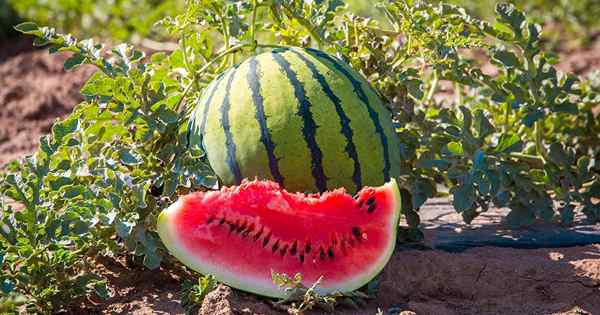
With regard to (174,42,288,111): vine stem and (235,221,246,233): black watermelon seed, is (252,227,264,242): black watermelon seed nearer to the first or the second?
(235,221,246,233): black watermelon seed

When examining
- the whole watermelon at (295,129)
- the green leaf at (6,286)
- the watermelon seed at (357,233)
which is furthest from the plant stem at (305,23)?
the green leaf at (6,286)

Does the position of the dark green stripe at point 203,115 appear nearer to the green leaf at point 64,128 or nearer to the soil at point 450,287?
the green leaf at point 64,128

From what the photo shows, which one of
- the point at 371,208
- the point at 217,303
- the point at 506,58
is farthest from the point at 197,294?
the point at 506,58

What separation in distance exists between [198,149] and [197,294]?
0.51m

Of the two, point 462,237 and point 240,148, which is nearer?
point 240,148

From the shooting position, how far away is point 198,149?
2938mm

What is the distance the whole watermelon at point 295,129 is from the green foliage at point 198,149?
13 cm

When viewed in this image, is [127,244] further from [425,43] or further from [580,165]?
[580,165]

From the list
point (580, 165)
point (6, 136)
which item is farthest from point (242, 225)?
point (6, 136)

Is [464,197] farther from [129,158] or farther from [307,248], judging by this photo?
[129,158]

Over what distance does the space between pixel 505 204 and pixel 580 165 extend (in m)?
0.42

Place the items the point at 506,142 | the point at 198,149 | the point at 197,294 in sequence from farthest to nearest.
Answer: the point at 506,142
the point at 198,149
the point at 197,294

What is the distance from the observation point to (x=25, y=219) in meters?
2.76

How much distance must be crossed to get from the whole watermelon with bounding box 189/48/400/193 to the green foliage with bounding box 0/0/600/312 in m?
0.13
